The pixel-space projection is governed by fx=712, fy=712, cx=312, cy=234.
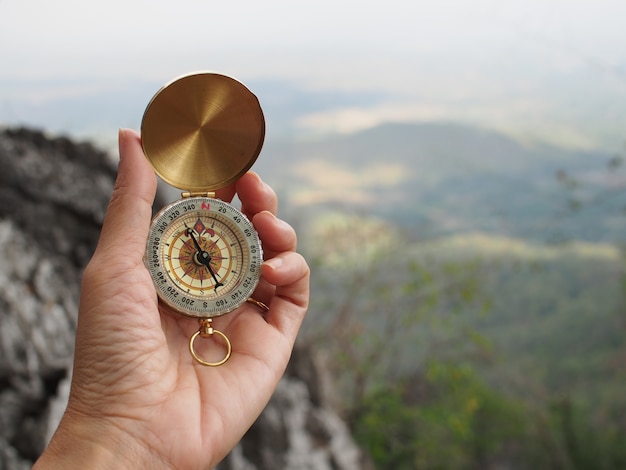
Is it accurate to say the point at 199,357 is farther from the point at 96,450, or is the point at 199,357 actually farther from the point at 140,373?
Result: the point at 96,450

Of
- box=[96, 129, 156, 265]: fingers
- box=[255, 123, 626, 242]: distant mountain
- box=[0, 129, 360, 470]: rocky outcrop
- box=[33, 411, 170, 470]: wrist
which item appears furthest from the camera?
box=[255, 123, 626, 242]: distant mountain

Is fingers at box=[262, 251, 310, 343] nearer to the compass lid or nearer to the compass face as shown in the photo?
the compass face

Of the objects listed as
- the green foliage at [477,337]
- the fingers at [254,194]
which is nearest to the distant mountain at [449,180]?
the green foliage at [477,337]

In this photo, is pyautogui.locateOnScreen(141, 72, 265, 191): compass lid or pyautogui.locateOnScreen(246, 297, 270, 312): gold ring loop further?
pyautogui.locateOnScreen(246, 297, 270, 312): gold ring loop

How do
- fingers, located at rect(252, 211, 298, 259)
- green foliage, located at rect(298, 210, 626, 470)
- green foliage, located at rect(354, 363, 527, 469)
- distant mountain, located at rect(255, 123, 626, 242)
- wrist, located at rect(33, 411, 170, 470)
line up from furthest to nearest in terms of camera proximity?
distant mountain, located at rect(255, 123, 626, 242), green foliage, located at rect(298, 210, 626, 470), green foliage, located at rect(354, 363, 527, 469), fingers, located at rect(252, 211, 298, 259), wrist, located at rect(33, 411, 170, 470)

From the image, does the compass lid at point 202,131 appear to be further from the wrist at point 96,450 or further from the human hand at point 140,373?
the wrist at point 96,450

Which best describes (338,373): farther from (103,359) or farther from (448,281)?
(103,359)

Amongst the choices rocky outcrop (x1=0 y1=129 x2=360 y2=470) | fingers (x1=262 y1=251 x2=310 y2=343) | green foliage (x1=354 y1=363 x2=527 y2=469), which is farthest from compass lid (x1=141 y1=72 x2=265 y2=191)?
green foliage (x1=354 y1=363 x2=527 y2=469)
